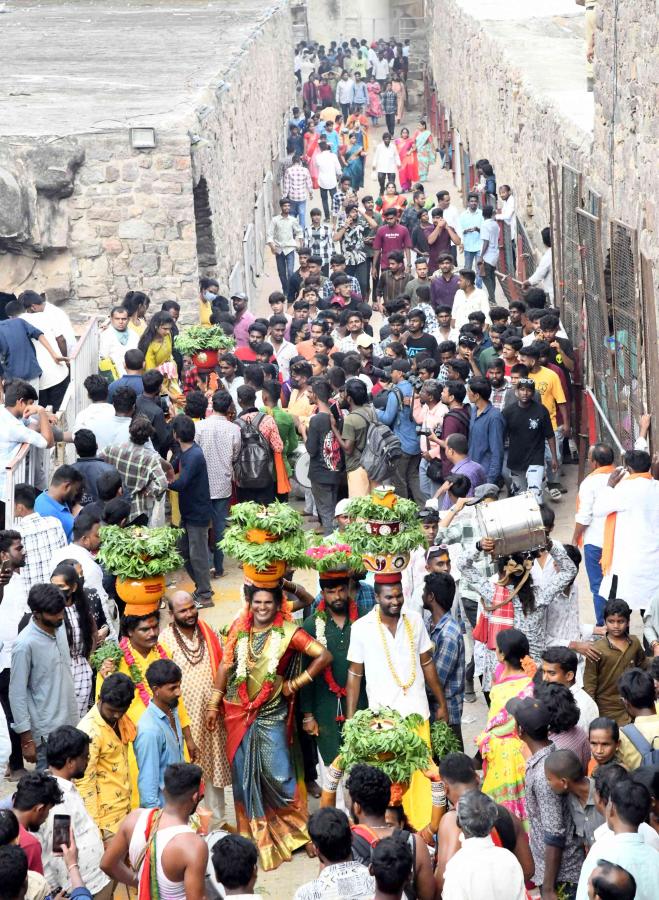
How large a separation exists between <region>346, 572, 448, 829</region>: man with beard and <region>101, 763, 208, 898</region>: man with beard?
1.56 m

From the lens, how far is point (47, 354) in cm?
1296

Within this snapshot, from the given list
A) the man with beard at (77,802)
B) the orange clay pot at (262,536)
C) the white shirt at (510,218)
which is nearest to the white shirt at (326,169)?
the white shirt at (510,218)

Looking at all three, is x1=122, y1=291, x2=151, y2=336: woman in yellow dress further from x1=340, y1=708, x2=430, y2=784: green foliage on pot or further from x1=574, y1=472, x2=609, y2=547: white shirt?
x1=340, y1=708, x2=430, y2=784: green foliage on pot

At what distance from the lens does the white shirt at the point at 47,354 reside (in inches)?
509

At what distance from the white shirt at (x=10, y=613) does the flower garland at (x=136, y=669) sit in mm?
1116

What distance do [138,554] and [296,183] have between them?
17.1 meters

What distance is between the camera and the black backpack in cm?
1154

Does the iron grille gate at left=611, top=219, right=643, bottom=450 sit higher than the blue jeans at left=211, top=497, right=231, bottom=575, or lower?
higher

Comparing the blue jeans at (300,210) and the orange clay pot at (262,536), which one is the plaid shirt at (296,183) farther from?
the orange clay pot at (262,536)

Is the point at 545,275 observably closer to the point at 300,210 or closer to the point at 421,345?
the point at 421,345

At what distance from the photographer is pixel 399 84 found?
3753 centimetres

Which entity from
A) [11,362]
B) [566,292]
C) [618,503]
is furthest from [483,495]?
[566,292]

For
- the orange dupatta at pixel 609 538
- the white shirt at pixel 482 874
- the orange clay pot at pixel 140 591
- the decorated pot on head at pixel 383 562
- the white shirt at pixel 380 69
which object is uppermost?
the white shirt at pixel 380 69

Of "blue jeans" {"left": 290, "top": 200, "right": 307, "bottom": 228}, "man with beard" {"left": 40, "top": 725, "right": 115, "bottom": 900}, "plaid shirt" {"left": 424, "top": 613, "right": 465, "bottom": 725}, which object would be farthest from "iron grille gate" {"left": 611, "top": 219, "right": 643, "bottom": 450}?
"blue jeans" {"left": 290, "top": 200, "right": 307, "bottom": 228}
